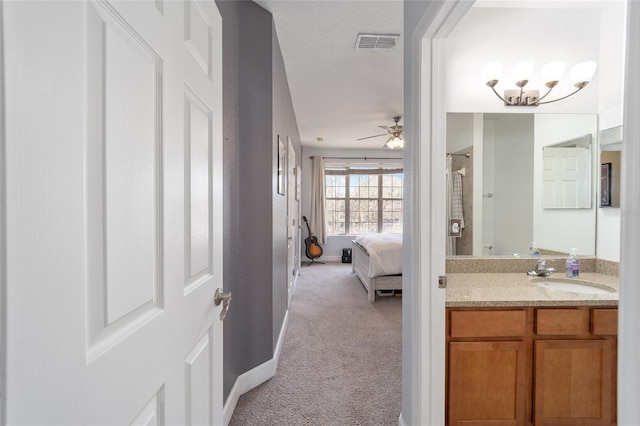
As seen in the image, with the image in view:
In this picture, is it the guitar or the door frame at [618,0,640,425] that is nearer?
the door frame at [618,0,640,425]

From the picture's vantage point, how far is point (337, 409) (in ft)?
5.95

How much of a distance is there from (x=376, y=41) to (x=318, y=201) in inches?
177

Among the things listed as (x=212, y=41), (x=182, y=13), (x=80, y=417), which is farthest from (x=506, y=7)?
(x=80, y=417)

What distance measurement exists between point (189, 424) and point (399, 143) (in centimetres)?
441

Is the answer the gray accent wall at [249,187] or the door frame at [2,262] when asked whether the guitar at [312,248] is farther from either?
the door frame at [2,262]

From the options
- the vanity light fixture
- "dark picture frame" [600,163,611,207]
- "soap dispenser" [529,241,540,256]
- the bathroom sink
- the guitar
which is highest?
the vanity light fixture

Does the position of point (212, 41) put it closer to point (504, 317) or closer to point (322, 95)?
point (504, 317)

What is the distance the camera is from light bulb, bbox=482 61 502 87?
1.87m

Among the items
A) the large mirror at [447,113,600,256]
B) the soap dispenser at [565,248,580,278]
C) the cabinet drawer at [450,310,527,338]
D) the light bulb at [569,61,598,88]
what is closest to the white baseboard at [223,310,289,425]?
the cabinet drawer at [450,310,527,338]

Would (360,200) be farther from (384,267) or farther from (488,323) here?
(488,323)

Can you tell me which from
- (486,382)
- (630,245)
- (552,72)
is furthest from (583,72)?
(630,245)

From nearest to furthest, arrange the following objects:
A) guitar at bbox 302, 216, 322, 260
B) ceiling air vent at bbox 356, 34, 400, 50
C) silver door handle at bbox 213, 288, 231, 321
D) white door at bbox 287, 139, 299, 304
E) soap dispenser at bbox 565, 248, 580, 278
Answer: silver door handle at bbox 213, 288, 231, 321 < soap dispenser at bbox 565, 248, 580, 278 < ceiling air vent at bbox 356, 34, 400, 50 < white door at bbox 287, 139, 299, 304 < guitar at bbox 302, 216, 322, 260

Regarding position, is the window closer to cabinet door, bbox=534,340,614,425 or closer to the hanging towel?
the hanging towel

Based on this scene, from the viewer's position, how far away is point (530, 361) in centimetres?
143
